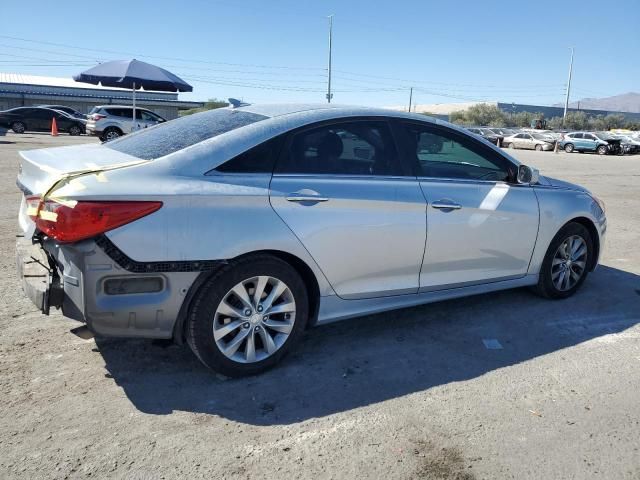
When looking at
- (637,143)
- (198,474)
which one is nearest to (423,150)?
(198,474)

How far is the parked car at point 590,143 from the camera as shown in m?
37.8

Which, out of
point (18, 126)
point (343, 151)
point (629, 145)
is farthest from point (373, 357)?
point (629, 145)

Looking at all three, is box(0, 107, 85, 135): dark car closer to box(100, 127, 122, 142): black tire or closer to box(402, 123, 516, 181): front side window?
box(100, 127, 122, 142): black tire

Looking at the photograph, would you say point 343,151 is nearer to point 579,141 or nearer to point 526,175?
point 526,175

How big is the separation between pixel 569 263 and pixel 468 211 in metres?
1.48

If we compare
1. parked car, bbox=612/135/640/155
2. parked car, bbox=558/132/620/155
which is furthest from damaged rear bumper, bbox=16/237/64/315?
parked car, bbox=612/135/640/155

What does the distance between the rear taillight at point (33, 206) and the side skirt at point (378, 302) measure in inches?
68.3

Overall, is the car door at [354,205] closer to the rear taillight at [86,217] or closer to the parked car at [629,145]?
the rear taillight at [86,217]

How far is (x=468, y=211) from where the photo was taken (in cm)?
412

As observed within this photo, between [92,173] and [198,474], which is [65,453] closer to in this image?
[198,474]

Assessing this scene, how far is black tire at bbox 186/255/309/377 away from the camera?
3.15 meters

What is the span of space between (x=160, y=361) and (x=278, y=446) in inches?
45.9

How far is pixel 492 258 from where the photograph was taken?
439 centimetres

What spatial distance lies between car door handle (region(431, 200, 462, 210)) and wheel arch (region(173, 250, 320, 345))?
1051 millimetres
